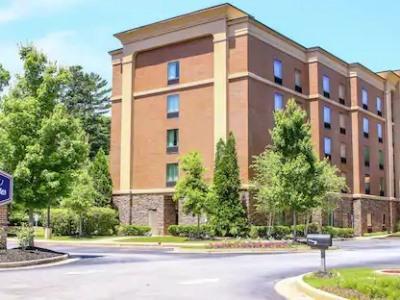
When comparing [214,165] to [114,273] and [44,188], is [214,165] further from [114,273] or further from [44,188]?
[114,273]

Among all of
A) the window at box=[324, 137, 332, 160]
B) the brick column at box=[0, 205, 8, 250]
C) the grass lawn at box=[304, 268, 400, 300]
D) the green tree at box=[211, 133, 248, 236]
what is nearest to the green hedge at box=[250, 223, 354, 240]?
the green tree at box=[211, 133, 248, 236]

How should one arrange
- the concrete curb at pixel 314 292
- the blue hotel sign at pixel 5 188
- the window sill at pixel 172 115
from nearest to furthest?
the concrete curb at pixel 314 292 → the blue hotel sign at pixel 5 188 → the window sill at pixel 172 115

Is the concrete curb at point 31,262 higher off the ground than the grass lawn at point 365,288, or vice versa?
the grass lawn at point 365,288

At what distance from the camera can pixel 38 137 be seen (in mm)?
25516

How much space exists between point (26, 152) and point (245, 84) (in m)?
22.3

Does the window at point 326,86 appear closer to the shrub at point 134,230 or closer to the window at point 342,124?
the window at point 342,124

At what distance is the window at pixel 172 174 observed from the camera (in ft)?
157

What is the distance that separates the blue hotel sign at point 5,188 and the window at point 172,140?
25.3 meters

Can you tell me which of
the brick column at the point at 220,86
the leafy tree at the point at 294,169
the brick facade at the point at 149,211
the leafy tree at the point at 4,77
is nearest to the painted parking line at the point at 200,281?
the leafy tree at the point at 4,77

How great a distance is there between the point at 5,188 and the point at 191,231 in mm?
21489

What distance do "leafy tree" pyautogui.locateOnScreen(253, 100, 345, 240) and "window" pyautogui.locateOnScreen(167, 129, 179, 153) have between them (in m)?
11.2

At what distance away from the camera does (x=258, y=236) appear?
137ft

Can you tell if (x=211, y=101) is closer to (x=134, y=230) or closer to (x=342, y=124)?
(x=134, y=230)

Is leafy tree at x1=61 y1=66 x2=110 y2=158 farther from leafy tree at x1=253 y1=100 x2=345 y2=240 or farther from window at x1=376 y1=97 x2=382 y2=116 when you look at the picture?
leafy tree at x1=253 y1=100 x2=345 y2=240
